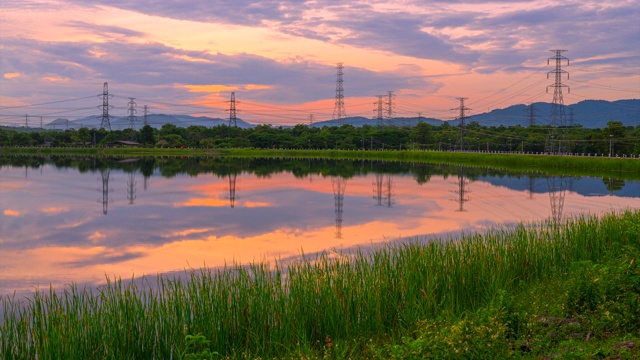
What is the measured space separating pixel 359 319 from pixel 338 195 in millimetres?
34909

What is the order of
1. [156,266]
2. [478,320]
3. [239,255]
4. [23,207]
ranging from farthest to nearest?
[23,207] → [239,255] → [156,266] → [478,320]

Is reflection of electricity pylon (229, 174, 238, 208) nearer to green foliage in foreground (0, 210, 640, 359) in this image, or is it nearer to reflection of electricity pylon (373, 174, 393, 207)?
reflection of electricity pylon (373, 174, 393, 207)

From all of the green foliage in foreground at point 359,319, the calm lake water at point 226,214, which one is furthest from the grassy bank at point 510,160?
the green foliage in foreground at point 359,319

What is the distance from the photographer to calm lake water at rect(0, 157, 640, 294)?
834 inches

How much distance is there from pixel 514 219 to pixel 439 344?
82.0ft

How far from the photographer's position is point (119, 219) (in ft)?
105

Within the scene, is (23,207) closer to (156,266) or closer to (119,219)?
(119,219)

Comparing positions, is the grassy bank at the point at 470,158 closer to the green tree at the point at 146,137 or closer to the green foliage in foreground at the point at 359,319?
the green tree at the point at 146,137

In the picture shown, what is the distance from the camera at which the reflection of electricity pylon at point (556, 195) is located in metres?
32.5

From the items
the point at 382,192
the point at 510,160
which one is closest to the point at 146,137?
the point at 510,160

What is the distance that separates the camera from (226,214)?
34.8m

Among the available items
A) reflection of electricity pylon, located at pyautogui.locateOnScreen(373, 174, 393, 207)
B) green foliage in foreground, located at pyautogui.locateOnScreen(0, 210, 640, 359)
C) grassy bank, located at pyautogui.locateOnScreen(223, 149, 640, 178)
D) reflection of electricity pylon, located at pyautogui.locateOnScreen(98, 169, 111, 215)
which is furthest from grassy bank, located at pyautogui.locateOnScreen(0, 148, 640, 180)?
green foliage in foreground, located at pyautogui.locateOnScreen(0, 210, 640, 359)

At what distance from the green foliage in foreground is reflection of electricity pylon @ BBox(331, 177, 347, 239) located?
44.2 feet

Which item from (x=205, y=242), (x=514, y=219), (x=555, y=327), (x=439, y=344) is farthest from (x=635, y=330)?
(x=514, y=219)
